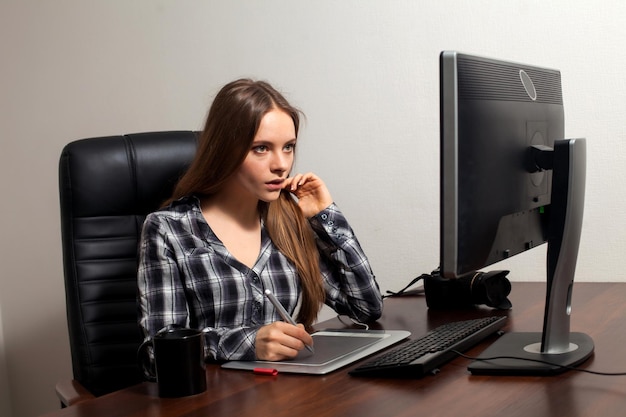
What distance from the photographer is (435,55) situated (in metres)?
2.22

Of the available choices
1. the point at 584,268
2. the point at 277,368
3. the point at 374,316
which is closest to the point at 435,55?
the point at 584,268

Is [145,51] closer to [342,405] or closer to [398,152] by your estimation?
[398,152]

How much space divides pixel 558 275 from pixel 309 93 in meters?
1.29

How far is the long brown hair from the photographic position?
5.31 feet

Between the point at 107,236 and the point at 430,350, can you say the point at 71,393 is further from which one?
the point at 430,350

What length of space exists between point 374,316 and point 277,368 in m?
0.45

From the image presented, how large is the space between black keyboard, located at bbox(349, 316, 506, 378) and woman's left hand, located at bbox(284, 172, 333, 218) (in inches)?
15.9

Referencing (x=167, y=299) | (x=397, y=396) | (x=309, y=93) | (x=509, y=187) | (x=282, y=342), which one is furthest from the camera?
(x=309, y=93)

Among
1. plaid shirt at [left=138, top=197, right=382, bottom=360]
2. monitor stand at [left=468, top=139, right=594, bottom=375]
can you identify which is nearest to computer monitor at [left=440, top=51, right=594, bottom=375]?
monitor stand at [left=468, top=139, right=594, bottom=375]

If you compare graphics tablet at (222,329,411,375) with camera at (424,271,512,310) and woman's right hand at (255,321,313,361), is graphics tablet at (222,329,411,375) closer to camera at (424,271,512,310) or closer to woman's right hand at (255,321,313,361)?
woman's right hand at (255,321,313,361)

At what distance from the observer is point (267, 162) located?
1620 mm

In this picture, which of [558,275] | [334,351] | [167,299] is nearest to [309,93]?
[167,299]

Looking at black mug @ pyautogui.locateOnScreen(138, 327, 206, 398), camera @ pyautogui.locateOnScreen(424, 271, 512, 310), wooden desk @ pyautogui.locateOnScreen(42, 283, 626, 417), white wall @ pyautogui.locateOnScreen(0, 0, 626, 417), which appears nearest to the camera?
wooden desk @ pyautogui.locateOnScreen(42, 283, 626, 417)

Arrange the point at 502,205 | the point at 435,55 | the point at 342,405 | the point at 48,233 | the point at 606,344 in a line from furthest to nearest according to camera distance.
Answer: the point at 48,233 < the point at 435,55 < the point at 606,344 < the point at 502,205 < the point at 342,405
